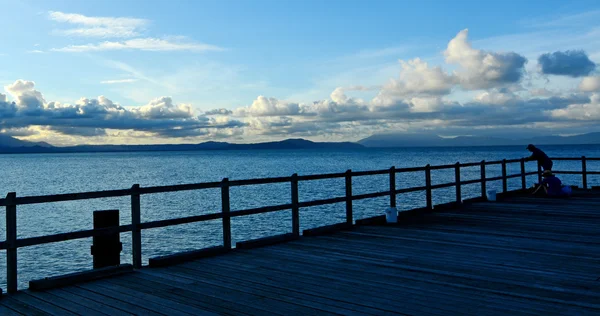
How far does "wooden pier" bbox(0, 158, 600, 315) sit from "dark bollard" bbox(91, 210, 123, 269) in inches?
11.2

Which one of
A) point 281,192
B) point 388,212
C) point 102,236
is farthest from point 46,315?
point 281,192

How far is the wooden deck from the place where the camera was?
575 centimetres

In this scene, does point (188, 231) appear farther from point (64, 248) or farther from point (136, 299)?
point (136, 299)

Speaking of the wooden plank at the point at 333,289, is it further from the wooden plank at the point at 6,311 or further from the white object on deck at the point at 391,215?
the white object on deck at the point at 391,215

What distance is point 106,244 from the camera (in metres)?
7.86

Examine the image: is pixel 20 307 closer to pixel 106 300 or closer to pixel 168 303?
pixel 106 300

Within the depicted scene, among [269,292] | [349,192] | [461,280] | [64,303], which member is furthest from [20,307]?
[349,192]

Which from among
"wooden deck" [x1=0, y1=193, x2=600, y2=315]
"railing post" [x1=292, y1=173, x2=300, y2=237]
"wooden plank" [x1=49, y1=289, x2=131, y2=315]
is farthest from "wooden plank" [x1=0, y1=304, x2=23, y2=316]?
"railing post" [x1=292, y1=173, x2=300, y2=237]

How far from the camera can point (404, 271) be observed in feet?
24.4

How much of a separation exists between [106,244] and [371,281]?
3.99m

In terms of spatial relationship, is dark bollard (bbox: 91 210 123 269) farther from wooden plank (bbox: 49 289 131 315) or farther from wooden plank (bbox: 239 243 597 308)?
wooden plank (bbox: 239 243 597 308)

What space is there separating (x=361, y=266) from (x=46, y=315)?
4235 mm

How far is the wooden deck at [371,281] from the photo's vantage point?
5750 mm

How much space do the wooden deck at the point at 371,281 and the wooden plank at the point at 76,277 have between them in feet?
0.50
